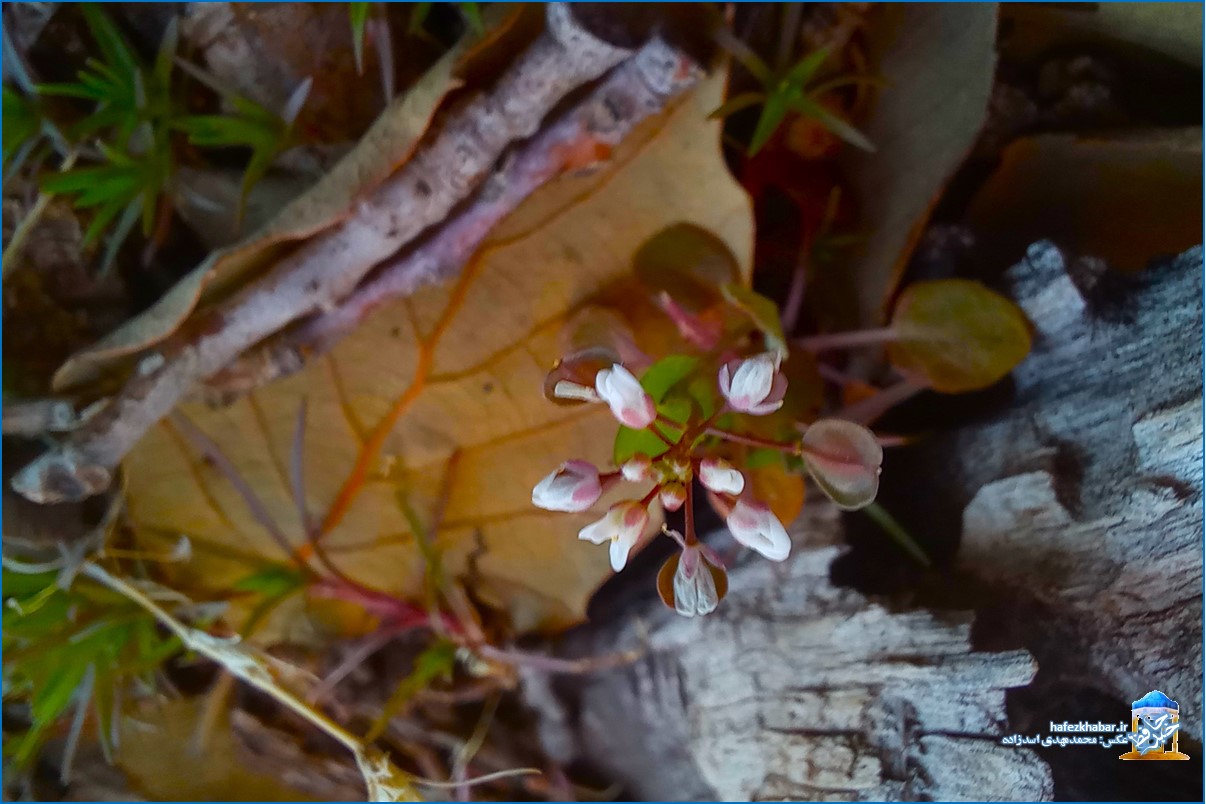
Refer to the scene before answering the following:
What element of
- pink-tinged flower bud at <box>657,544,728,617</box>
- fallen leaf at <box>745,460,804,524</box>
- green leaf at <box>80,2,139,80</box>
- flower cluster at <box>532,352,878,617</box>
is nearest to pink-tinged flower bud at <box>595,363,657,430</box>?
flower cluster at <box>532,352,878,617</box>

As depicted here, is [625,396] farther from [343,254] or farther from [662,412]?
[343,254]

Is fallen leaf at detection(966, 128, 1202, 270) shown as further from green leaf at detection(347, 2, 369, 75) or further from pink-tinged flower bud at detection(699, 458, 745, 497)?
green leaf at detection(347, 2, 369, 75)

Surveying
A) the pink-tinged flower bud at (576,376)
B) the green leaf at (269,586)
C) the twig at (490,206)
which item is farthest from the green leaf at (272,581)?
the pink-tinged flower bud at (576,376)

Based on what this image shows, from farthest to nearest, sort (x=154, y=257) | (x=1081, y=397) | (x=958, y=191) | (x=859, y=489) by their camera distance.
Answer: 1. (x=154, y=257)
2. (x=958, y=191)
3. (x=1081, y=397)
4. (x=859, y=489)

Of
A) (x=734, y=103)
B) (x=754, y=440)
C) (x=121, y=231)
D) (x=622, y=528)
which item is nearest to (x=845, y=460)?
(x=754, y=440)

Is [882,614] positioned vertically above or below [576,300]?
below

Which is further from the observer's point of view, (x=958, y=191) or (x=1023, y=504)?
(x=958, y=191)

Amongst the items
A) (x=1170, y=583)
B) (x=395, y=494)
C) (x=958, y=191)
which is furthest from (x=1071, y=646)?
(x=395, y=494)

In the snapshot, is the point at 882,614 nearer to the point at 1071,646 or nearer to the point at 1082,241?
the point at 1071,646
